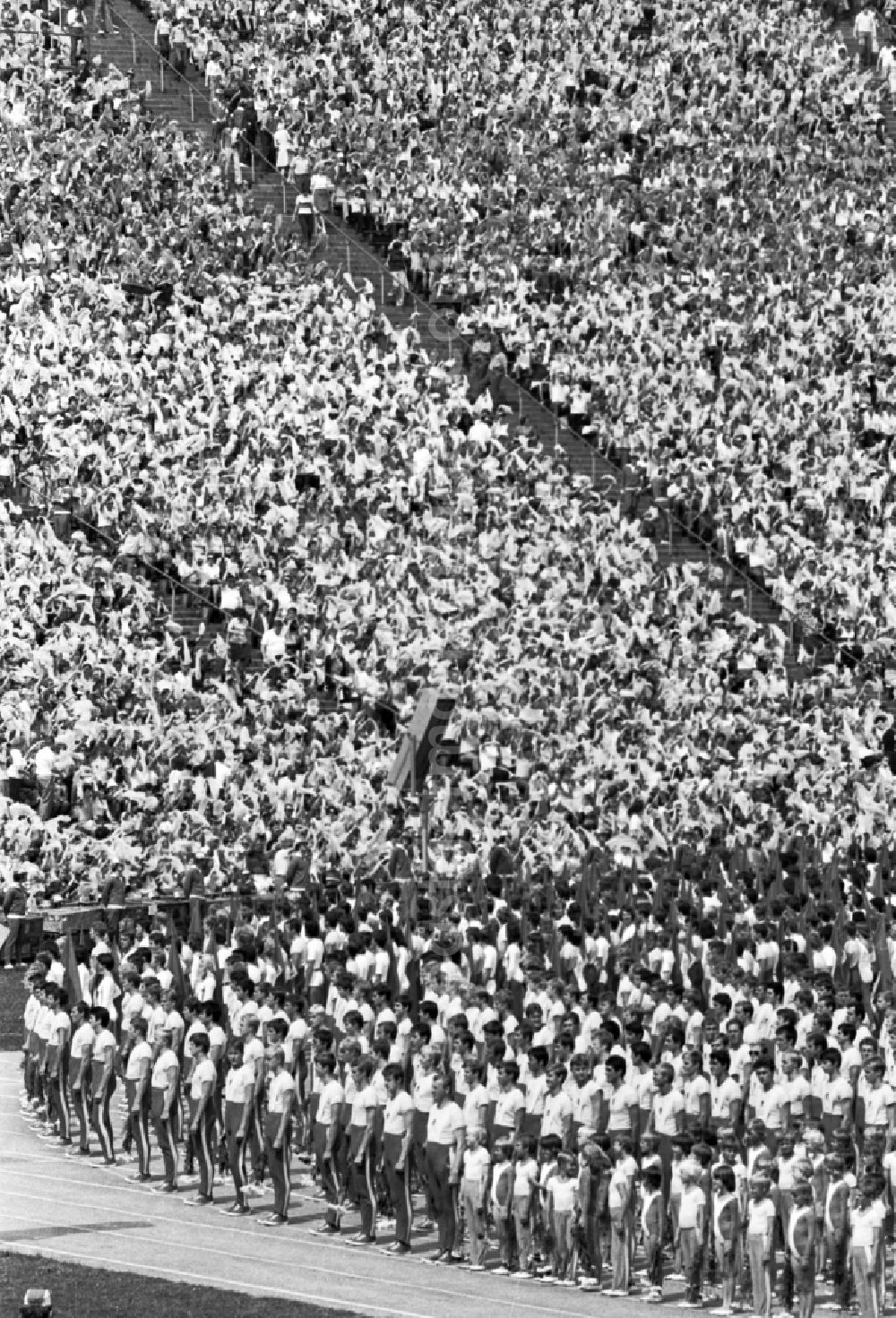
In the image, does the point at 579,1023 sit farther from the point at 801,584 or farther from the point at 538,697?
the point at 801,584

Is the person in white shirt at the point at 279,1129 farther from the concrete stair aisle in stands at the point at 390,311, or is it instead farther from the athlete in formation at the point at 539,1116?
the concrete stair aisle in stands at the point at 390,311

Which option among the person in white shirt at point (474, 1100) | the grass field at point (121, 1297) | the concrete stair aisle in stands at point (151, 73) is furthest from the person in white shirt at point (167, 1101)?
the concrete stair aisle in stands at point (151, 73)

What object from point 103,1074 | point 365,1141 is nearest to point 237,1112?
point 365,1141

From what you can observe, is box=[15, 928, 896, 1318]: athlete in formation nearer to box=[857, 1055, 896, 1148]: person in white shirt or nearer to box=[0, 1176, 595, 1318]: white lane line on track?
box=[857, 1055, 896, 1148]: person in white shirt

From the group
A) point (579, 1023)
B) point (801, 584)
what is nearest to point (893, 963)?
point (579, 1023)

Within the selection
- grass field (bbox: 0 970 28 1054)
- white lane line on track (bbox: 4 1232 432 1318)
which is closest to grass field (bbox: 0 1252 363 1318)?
white lane line on track (bbox: 4 1232 432 1318)
